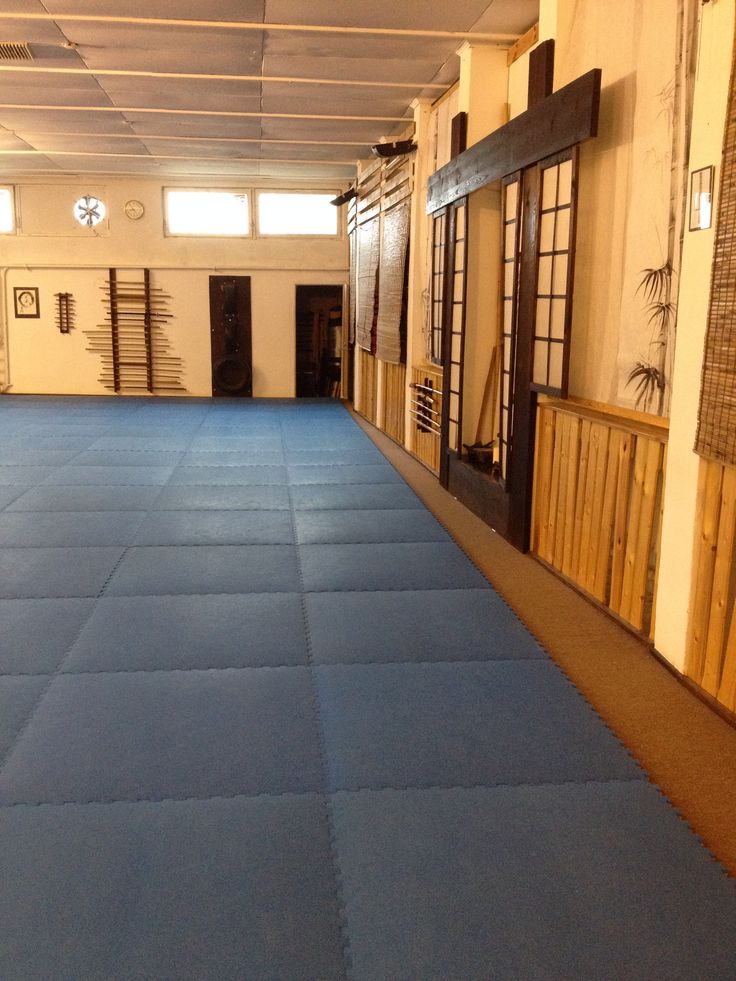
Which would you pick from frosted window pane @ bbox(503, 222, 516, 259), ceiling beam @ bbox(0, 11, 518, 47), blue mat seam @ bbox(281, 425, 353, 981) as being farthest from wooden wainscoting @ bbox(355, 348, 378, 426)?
blue mat seam @ bbox(281, 425, 353, 981)

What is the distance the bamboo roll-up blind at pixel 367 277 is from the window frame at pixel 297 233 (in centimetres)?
229

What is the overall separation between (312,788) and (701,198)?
7.98 feet

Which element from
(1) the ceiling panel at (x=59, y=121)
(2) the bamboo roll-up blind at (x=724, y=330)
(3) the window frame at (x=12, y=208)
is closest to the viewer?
(2) the bamboo roll-up blind at (x=724, y=330)

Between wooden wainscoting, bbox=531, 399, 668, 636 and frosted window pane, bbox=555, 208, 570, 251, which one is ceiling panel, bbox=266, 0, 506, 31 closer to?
frosted window pane, bbox=555, 208, 570, 251

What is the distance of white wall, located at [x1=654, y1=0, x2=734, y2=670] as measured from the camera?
117 inches

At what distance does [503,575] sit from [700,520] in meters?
1.63

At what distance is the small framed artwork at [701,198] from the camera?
120 inches

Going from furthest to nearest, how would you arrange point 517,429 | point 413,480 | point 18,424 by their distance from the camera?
point 18,424 < point 413,480 < point 517,429

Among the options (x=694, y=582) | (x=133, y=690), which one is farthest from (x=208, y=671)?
(x=694, y=582)

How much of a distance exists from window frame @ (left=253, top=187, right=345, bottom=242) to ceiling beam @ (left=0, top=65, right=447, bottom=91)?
230 inches

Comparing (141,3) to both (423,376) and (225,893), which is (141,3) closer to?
(423,376)

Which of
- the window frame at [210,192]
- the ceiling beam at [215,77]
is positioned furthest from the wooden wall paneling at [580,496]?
the window frame at [210,192]

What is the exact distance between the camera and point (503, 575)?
4.67 meters

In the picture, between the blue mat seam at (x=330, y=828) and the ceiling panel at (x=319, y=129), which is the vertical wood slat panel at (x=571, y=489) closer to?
the blue mat seam at (x=330, y=828)
